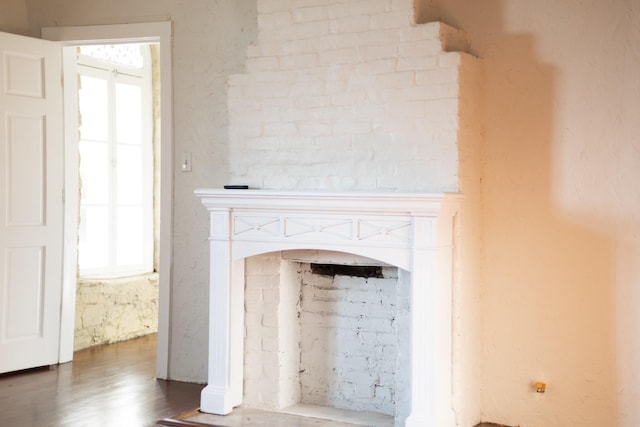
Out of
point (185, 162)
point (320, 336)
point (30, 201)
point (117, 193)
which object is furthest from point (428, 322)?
point (117, 193)

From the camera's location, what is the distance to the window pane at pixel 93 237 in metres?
6.78

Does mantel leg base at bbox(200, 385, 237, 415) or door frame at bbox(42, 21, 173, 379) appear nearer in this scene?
mantel leg base at bbox(200, 385, 237, 415)

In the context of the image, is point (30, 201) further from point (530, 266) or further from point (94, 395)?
point (530, 266)

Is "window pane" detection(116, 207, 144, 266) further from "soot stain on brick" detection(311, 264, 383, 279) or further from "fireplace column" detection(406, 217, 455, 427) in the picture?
"fireplace column" detection(406, 217, 455, 427)

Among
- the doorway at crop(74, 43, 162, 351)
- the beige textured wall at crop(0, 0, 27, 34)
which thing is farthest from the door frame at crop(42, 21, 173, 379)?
the doorway at crop(74, 43, 162, 351)

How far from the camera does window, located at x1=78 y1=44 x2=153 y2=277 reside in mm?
6777

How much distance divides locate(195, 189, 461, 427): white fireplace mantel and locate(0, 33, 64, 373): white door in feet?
5.33

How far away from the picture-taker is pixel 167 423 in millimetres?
4352

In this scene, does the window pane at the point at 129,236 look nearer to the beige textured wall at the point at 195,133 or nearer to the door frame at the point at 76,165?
the door frame at the point at 76,165

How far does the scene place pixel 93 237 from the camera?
6.88 meters

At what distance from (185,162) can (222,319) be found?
1218 millimetres

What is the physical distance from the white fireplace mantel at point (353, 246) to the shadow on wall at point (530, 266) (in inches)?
16.1

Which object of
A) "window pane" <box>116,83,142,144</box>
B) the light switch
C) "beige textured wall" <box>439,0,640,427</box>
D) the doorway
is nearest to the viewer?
"beige textured wall" <box>439,0,640,427</box>

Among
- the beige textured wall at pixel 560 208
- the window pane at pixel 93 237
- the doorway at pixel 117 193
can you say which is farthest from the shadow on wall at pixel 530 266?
Result: the window pane at pixel 93 237
